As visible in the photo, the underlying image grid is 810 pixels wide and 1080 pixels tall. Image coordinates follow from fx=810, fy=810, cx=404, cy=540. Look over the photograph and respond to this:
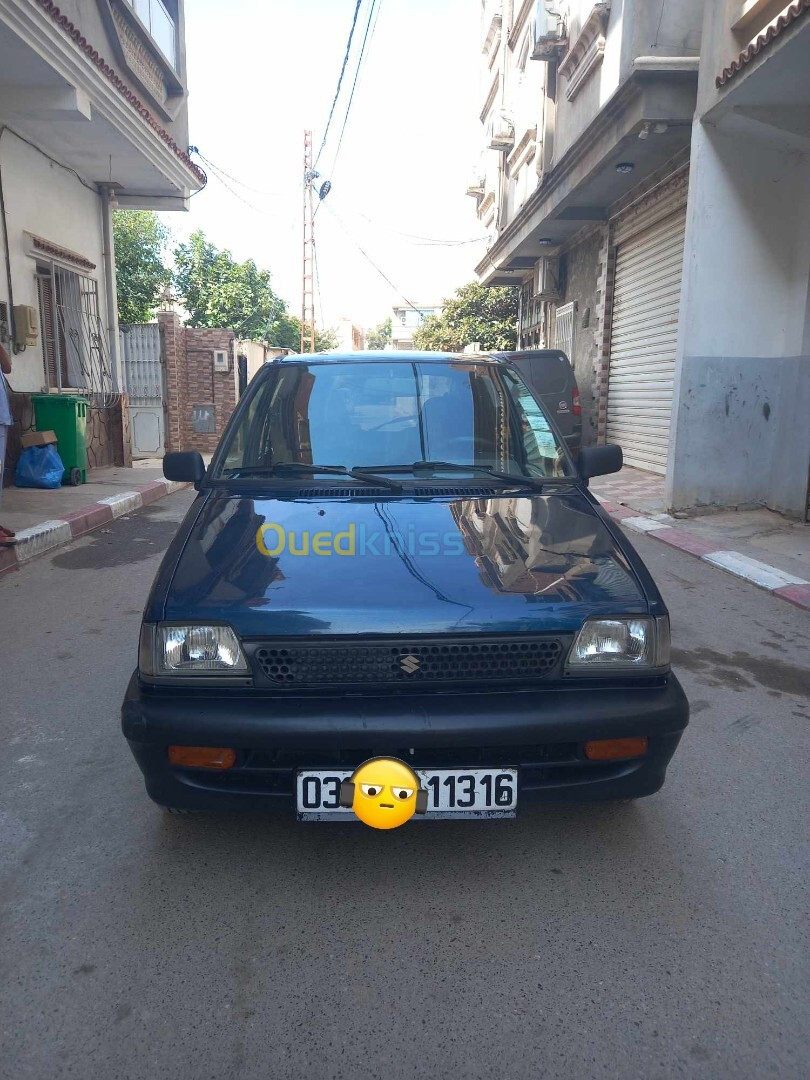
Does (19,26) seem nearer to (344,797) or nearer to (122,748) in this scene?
(122,748)

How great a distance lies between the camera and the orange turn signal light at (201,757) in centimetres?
221

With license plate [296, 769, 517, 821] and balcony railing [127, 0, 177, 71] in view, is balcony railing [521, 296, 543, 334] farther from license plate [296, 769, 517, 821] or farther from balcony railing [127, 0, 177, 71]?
license plate [296, 769, 517, 821]

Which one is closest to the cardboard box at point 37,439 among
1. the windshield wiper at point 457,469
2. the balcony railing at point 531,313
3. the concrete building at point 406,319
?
the windshield wiper at point 457,469

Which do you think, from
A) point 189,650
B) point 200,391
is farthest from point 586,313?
point 189,650

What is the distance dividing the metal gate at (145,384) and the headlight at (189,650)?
14.5 m

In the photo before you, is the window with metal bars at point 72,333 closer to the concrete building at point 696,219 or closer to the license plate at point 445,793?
the concrete building at point 696,219

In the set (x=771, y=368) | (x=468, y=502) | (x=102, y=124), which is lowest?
(x=468, y=502)

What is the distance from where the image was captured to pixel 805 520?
780cm

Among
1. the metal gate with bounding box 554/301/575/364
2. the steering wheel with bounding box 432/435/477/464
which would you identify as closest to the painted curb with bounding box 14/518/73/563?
the steering wheel with bounding box 432/435/477/464

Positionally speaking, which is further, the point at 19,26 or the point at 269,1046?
the point at 19,26

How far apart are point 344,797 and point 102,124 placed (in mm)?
10139

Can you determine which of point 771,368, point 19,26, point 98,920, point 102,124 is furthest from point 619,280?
point 98,920

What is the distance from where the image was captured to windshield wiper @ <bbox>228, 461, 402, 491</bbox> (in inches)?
121

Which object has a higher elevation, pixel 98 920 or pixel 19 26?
pixel 19 26
